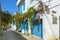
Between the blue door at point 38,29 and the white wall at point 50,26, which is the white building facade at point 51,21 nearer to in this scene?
the white wall at point 50,26

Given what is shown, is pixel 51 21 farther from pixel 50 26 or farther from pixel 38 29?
pixel 38 29

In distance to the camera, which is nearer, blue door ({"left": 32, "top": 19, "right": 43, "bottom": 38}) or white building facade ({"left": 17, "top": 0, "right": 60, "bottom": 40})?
white building facade ({"left": 17, "top": 0, "right": 60, "bottom": 40})

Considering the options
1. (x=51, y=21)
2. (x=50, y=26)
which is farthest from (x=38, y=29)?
(x=51, y=21)

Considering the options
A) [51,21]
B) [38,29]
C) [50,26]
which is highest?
[51,21]

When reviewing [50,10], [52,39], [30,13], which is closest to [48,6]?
[50,10]

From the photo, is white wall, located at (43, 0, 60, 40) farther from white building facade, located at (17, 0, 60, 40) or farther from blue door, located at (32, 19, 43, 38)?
blue door, located at (32, 19, 43, 38)

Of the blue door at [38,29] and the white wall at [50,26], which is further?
the blue door at [38,29]

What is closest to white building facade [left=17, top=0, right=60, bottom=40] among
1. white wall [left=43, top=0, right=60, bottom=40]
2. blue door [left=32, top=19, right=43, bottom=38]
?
white wall [left=43, top=0, right=60, bottom=40]

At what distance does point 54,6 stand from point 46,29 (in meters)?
2.64

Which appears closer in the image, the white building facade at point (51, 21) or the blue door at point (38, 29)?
the white building facade at point (51, 21)

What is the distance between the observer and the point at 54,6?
16656mm

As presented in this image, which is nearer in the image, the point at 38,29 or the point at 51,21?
the point at 51,21

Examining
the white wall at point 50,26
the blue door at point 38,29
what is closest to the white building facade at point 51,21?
the white wall at point 50,26

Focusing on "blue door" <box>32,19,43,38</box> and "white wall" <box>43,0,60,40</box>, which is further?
"blue door" <box>32,19,43,38</box>
